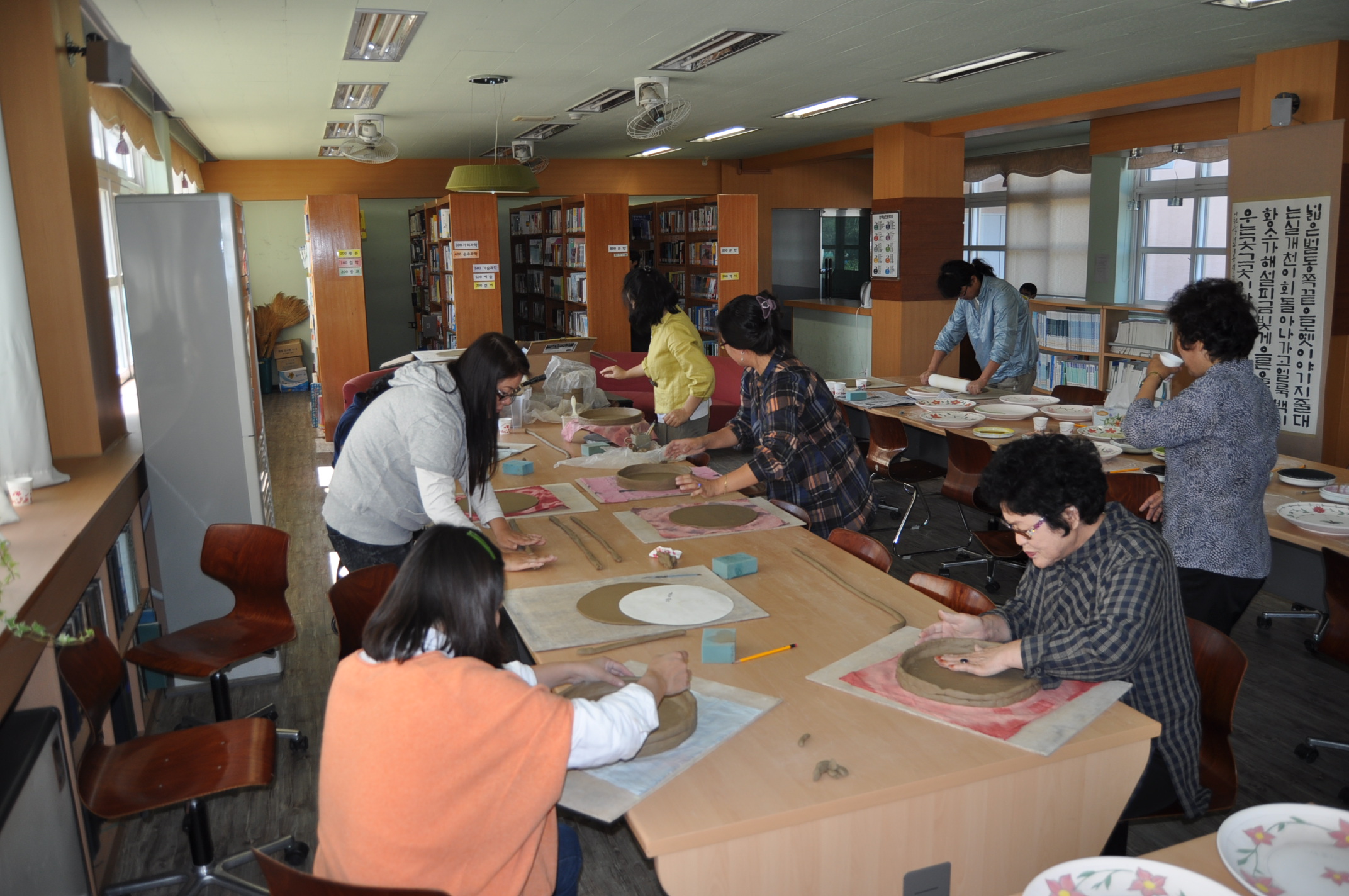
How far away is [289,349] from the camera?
12.9 meters

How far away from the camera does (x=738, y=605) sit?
8.46ft

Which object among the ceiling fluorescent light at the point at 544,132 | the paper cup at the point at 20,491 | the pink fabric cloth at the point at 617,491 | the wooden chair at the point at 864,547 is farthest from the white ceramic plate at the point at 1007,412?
the ceiling fluorescent light at the point at 544,132

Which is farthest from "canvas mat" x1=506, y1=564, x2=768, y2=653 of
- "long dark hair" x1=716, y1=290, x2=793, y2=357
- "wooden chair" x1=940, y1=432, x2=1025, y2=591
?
"wooden chair" x1=940, y1=432, x2=1025, y2=591

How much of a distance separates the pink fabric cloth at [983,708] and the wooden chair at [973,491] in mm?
2726

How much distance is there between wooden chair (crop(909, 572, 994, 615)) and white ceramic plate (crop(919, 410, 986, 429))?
263cm

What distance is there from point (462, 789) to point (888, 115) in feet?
28.9

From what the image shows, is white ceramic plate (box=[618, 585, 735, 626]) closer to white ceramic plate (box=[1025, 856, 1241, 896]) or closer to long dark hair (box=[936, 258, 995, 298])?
white ceramic plate (box=[1025, 856, 1241, 896])

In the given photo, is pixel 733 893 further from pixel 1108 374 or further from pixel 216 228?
pixel 1108 374

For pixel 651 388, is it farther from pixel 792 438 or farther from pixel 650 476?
pixel 792 438

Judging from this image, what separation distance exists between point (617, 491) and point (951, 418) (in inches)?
98.1

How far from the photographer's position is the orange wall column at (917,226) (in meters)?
9.61

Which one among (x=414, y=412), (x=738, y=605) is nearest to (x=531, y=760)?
(x=738, y=605)

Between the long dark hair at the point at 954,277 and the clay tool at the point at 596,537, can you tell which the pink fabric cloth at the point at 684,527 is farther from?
the long dark hair at the point at 954,277

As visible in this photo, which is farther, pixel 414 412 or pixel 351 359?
pixel 351 359
